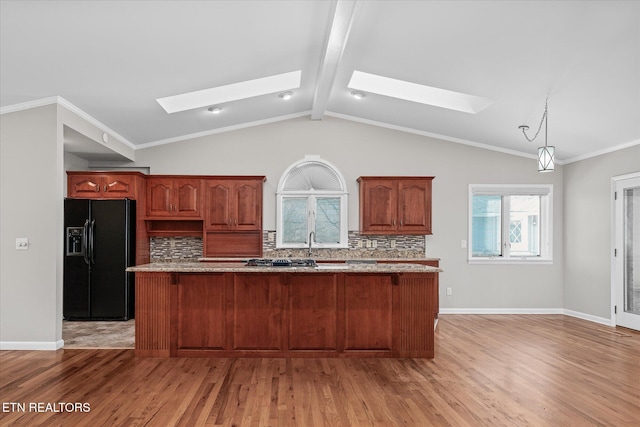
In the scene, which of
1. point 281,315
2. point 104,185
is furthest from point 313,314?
point 104,185

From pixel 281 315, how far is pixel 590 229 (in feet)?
16.2

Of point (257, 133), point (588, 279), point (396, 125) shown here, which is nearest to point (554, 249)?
point (588, 279)

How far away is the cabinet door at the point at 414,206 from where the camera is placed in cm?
682

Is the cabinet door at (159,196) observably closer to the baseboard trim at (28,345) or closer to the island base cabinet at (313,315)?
the baseboard trim at (28,345)

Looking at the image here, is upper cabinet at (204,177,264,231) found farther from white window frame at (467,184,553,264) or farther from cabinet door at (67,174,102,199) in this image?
white window frame at (467,184,553,264)

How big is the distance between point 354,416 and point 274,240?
432cm

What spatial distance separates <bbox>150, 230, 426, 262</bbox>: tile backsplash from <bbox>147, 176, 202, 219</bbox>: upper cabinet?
20.6 inches

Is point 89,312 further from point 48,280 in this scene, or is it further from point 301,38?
point 301,38

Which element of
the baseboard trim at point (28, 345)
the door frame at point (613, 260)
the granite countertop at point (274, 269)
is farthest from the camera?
the door frame at point (613, 260)

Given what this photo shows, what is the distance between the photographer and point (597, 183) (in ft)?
21.1

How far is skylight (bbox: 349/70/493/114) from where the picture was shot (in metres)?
5.78

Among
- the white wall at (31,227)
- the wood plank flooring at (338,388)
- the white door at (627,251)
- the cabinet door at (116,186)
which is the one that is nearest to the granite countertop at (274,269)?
the wood plank flooring at (338,388)

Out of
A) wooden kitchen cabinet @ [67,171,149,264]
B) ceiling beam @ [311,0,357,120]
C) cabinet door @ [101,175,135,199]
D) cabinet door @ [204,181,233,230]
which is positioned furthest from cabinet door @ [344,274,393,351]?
cabinet door @ [101,175,135,199]

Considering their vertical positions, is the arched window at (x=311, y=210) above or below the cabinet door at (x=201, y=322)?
above
